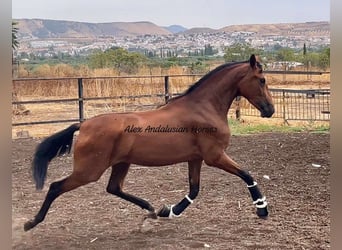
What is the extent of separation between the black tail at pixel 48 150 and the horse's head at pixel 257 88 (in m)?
1.20

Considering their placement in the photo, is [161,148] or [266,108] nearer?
[161,148]

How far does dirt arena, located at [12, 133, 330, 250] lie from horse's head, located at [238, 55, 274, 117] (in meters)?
0.91

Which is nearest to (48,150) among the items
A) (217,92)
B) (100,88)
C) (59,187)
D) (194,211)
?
(59,187)

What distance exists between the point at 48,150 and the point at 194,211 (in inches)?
55.9

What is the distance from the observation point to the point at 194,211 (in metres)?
4.41

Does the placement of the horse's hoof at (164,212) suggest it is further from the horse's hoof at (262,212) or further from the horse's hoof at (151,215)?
the horse's hoof at (262,212)

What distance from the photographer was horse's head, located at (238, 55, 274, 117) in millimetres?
3664

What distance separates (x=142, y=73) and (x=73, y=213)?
5.53 feet

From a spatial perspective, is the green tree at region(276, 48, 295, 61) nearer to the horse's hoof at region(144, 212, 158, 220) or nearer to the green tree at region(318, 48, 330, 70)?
the green tree at region(318, 48, 330, 70)

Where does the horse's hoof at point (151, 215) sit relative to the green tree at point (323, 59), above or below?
below

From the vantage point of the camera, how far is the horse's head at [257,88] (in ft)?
12.0

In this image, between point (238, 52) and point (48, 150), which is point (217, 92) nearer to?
point (238, 52)

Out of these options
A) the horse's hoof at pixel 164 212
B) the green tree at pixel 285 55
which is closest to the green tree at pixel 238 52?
the green tree at pixel 285 55

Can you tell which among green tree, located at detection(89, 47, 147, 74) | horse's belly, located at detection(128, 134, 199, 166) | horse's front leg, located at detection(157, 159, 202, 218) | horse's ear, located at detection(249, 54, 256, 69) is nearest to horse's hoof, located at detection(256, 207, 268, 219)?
horse's front leg, located at detection(157, 159, 202, 218)
